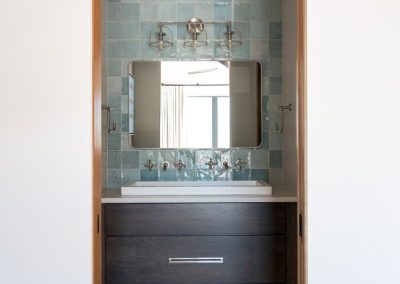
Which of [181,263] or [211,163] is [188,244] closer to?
[181,263]

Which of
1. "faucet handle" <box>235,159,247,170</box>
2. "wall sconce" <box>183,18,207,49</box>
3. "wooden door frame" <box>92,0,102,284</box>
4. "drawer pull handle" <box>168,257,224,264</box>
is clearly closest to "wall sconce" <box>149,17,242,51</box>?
"wall sconce" <box>183,18,207,49</box>

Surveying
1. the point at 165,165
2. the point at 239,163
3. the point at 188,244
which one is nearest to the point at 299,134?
the point at 188,244

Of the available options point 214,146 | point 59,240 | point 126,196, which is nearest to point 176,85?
point 214,146

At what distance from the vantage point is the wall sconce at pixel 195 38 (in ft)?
9.21

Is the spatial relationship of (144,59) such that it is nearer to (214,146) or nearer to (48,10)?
(214,146)

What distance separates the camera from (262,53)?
112 inches

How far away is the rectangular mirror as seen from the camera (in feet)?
9.31

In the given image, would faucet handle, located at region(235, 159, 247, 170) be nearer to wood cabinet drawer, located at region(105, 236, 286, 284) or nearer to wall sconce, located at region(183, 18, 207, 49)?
wood cabinet drawer, located at region(105, 236, 286, 284)

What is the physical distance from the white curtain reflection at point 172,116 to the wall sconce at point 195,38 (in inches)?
11.9
